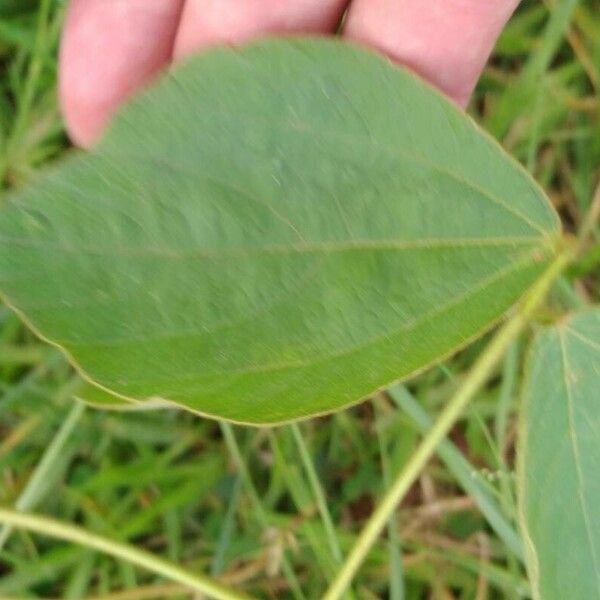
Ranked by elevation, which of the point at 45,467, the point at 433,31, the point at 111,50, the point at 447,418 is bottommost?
the point at 45,467

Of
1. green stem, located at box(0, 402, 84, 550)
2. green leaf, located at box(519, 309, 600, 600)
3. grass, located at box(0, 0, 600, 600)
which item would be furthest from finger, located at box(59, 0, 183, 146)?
green leaf, located at box(519, 309, 600, 600)

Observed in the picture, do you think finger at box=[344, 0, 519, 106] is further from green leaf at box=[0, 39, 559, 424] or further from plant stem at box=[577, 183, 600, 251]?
plant stem at box=[577, 183, 600, 251]

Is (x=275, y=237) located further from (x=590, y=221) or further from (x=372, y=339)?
(x=590, y=221)

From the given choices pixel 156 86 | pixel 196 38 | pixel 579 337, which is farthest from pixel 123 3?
pixel 579 337

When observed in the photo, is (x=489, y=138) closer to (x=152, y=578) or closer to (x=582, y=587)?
(x=582, y=587)

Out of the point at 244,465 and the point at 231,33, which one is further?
the point at 244,465

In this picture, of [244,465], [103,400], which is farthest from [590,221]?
[103,400]
